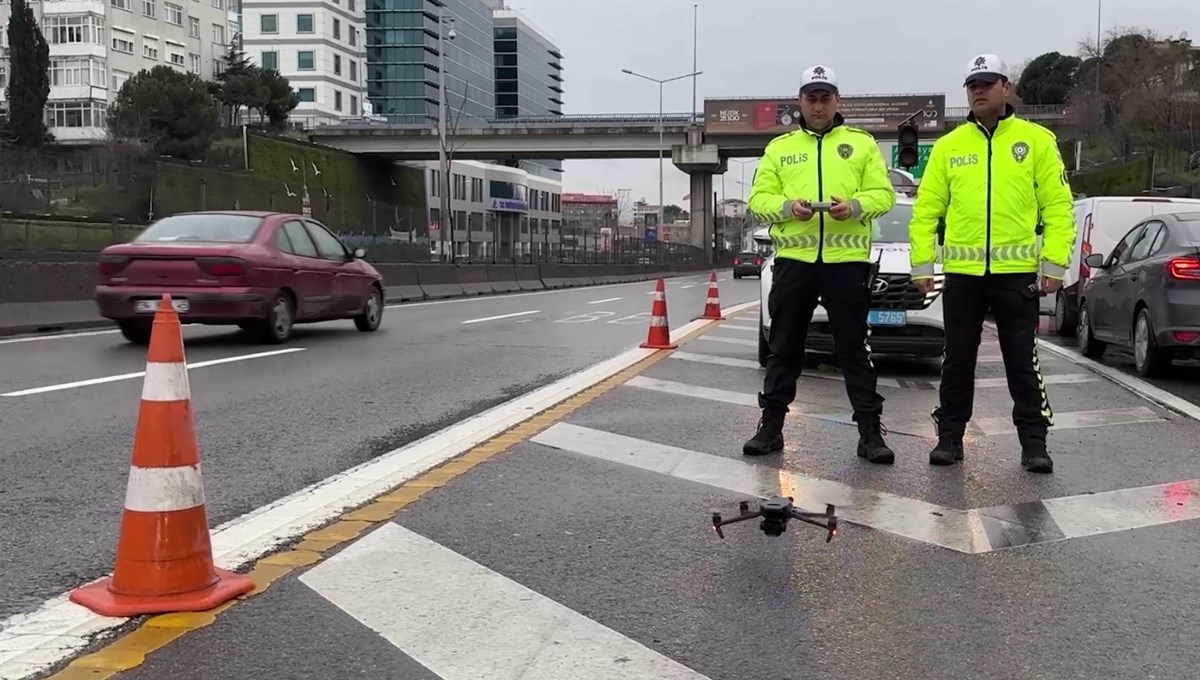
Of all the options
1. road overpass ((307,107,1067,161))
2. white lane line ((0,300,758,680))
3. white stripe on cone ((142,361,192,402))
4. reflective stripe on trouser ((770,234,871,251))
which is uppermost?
road overpass ((307,107,1067,161))

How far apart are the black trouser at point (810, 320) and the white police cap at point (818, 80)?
0.98m

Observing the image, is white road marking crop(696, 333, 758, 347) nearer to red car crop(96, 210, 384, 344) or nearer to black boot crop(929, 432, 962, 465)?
red car crop(96, 210, 384, 344)

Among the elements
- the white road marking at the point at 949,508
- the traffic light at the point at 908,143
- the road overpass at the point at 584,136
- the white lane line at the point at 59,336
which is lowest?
the white road marking at the point at 949,508

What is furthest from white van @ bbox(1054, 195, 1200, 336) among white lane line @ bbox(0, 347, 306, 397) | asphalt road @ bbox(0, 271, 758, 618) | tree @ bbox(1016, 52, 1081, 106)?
tree @ bbox(1016, 52, 1081, 106)

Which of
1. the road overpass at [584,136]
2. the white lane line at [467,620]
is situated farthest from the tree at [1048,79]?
the white lane line at [467,620]

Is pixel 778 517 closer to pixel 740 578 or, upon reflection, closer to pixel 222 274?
pixel 740 578

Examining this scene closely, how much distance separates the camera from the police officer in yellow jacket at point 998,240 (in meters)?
5.79

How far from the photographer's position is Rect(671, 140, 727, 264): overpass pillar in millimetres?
70125

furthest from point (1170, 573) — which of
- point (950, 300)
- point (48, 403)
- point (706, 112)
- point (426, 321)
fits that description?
point (706, 112)

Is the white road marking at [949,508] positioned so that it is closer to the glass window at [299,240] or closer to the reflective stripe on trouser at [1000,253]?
the reflective stripe on trouser at [1000,253]

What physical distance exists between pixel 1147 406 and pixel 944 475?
11.9 feet

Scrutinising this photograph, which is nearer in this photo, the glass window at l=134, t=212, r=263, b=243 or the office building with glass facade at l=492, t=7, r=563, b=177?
the glass window at l=134, t=212, r=263, b=243

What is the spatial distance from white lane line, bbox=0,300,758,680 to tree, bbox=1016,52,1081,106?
80.5m

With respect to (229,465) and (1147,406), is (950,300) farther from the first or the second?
(229,465)
